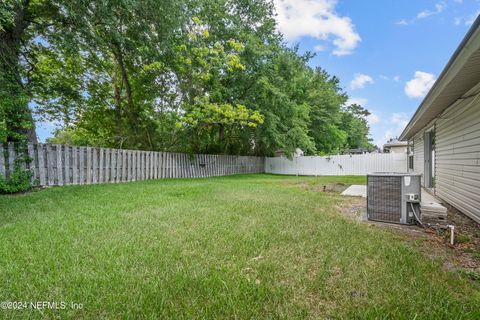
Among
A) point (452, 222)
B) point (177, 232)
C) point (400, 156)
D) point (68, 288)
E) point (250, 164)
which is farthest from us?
point (250, 164)

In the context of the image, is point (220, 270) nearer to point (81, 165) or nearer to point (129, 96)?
point (81, 165)

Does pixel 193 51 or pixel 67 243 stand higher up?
pixel 193 51

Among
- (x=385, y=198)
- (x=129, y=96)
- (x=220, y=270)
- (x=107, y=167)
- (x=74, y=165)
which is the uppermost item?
(x=129, y=96)

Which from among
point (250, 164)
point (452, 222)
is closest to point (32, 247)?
point (452, 222)

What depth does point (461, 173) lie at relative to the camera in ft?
13.8

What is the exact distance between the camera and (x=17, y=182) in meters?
5.21

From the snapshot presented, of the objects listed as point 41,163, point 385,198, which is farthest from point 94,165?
point 385,198

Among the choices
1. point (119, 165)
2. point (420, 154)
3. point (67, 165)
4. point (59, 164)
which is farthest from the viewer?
point (420, 154)

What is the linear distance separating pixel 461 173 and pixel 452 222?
129cm

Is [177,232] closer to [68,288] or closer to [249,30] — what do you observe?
[68,288]

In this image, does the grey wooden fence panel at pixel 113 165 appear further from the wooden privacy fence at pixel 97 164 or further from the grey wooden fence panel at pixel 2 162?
the grey wooden fence panel at pixel 2 162

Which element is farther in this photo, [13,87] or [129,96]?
[129,96]

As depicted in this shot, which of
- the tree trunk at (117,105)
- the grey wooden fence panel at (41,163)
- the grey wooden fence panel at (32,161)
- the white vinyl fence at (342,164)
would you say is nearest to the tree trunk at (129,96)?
the tree trunk at (117,105)

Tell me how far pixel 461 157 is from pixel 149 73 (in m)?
9.89
